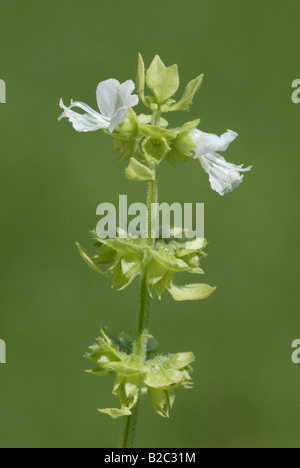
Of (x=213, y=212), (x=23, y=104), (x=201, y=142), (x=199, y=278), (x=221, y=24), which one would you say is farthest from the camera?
(x=221, y=24)

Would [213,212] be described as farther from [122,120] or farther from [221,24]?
[122,120]

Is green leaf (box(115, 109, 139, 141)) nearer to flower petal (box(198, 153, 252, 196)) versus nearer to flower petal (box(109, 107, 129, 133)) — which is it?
flower petal (box(109, 107, 129, 133))

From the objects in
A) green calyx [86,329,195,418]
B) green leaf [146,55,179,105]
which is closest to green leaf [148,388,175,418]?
green calyx [86,329,195,418]

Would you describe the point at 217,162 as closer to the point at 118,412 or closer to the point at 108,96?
the point at 108,96

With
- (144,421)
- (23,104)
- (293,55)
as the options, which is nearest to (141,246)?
(144,421)

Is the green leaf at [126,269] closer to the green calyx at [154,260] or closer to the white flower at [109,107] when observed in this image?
the green calyx at [154,260]

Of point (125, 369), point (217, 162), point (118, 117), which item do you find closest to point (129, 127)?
point (118, 117)

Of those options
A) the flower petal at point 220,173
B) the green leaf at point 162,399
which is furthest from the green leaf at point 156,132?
the green leaf at point 162,399
